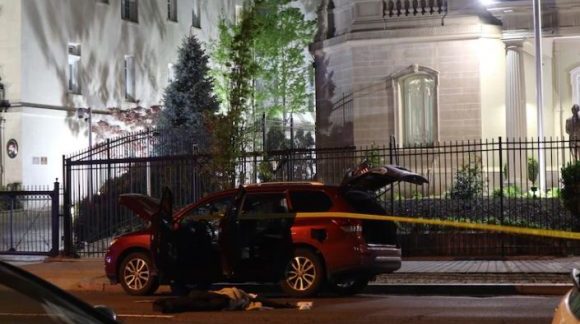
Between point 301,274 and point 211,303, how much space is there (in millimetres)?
1532

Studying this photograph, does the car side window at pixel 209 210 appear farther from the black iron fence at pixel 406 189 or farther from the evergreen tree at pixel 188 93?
the evergreen tree at pixel 188 93

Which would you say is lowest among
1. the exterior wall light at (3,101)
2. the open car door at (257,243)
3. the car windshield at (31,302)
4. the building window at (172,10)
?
the open car door at (257,243)

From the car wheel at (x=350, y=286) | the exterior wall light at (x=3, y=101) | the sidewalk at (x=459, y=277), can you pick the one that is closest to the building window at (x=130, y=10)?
the exterior wall light at (x=3, y=101)

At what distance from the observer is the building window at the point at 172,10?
1565 inches

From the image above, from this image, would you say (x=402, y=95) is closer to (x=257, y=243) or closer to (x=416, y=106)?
(x=416, y=106)

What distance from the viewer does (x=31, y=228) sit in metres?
21.5

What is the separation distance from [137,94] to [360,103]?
15.4 m

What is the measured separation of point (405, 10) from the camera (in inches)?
944

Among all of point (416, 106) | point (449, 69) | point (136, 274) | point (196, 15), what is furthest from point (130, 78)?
point (136, 274)

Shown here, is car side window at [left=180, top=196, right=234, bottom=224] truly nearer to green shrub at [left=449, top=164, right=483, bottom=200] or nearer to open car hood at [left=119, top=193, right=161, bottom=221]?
open car hood at [left=119, top=193, right=161, bottom=221]

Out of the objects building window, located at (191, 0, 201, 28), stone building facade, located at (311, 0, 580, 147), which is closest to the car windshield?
stone building facade, located at (311, 0, 580, 147)

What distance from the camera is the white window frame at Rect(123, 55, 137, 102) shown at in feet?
121

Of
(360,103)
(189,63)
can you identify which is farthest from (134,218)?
(189,63)

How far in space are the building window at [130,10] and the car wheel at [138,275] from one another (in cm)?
2500
